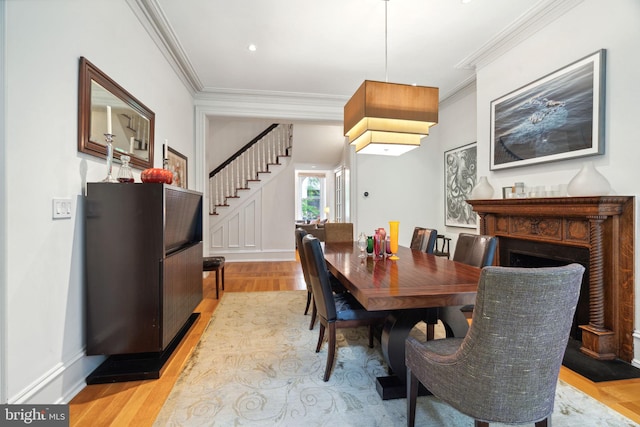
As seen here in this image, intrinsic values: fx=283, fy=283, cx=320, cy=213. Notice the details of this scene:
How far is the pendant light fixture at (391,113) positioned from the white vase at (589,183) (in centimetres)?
119

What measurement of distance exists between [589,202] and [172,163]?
4.05 metres

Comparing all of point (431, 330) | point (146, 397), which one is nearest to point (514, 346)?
point (431, 330)

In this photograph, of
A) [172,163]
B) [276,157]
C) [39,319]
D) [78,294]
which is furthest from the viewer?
[276,157]

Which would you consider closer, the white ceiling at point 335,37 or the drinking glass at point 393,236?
the drinking glass at point 393,236

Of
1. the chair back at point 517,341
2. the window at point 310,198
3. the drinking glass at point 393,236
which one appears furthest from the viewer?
the window at point 310,198

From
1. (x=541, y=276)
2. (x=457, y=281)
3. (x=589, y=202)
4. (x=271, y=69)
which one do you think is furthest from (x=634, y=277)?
(x=271, y=69)

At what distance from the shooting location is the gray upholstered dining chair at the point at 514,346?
94 centimetres

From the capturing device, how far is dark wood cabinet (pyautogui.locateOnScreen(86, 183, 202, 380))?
1.85 metres

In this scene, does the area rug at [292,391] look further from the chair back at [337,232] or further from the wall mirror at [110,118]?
the wall mirror at [110,118]

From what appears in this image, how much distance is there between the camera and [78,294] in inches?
70.8

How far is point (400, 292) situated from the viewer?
1388mm

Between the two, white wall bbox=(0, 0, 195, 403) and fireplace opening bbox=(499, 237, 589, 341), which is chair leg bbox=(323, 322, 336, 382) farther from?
fireplace opening bbox=(499, 237, 589, 341)

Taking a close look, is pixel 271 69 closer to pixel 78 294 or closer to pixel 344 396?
pixel 78 294

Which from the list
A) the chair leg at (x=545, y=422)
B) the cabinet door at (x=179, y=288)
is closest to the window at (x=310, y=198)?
the cabinet door at (x=179, y=288)
